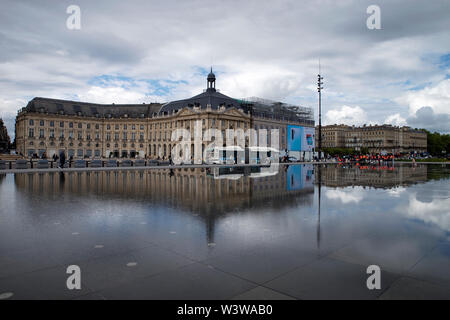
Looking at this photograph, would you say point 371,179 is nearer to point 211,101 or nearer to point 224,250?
point 224,250

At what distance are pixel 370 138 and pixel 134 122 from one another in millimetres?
126022

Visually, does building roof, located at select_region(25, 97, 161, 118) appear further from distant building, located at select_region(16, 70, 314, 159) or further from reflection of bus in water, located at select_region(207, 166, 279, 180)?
reflection of bus in water, located at select_region(207, 166, 279, 180)

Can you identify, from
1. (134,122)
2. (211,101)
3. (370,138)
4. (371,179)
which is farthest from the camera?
(370,138)

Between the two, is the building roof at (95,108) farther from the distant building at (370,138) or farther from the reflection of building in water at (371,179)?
the distant building at (370,138)

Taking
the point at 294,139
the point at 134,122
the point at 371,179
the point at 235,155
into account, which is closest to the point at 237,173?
the point at 371,179

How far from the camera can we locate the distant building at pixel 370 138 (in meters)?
160

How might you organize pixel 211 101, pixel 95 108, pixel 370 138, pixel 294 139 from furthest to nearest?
pixel 370 138
pixel 95 108
pixel 294 139
pixel 211 101

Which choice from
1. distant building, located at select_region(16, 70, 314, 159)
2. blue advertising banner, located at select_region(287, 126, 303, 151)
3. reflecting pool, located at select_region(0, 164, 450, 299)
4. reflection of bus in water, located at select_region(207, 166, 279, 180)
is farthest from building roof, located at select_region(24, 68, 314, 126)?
reflecting pool, located at select_region(0, 164, 450, 299)

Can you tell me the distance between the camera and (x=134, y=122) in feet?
314

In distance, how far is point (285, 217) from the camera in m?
9.03

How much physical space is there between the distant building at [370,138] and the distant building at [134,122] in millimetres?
65945

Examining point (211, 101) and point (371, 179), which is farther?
point (211, 101)

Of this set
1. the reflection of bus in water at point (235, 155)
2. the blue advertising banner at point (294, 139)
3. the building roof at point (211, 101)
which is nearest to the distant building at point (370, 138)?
the blue advertising banner at point (294, 139)
